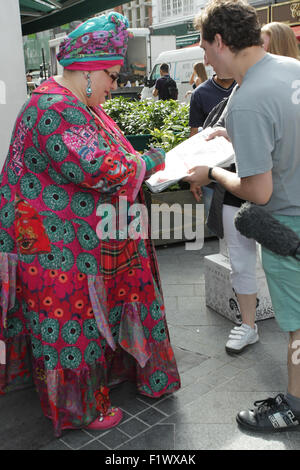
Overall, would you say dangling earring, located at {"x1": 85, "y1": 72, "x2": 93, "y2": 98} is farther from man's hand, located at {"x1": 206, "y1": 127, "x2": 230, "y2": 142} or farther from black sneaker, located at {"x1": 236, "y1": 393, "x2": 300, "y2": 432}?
black sneaker, located at {"x1": 236, "y1": 393, "x2": 300, "y2": 432}

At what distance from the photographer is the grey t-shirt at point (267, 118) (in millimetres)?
1967

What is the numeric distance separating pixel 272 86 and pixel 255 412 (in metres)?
1.58

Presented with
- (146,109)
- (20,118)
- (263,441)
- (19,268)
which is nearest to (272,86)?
(20,118)

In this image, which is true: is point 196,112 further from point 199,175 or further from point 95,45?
point 95,45

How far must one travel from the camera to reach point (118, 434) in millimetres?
2559

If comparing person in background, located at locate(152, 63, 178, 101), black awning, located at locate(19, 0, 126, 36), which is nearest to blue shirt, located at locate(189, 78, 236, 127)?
black awning, located at locate(19, 0, 126, 36)

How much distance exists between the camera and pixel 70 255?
8.14 ft

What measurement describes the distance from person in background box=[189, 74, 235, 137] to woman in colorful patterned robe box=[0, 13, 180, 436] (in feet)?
5.18

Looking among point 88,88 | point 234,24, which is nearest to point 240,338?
point 88,88

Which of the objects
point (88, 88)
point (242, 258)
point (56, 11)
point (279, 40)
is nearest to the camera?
Answer: point (88, 88)

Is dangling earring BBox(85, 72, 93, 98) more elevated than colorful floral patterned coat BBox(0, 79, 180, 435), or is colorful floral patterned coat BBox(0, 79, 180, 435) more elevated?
dangling earring BBox(85, 72, 93, 98)

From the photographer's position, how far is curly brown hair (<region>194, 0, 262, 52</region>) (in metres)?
2.05

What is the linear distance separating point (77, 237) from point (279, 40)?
178cm

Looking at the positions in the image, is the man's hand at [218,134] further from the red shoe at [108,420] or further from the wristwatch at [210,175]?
the red shoe at [108,420]
